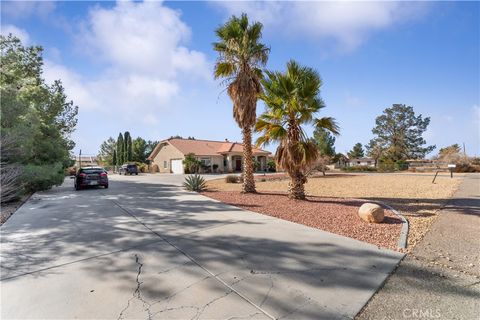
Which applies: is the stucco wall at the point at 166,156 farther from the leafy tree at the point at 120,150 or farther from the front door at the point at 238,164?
the leafy tree at the point at 120,150

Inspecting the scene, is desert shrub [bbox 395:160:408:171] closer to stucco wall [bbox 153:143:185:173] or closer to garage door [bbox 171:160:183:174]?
stucco wall [bbox 153:143:185:173]

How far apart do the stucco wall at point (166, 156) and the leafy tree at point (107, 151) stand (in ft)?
68.1

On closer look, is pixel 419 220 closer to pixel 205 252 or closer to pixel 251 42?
pixel 205 252

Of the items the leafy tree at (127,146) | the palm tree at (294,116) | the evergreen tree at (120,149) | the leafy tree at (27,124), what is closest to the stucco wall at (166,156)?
the leafy tree at (127,146)

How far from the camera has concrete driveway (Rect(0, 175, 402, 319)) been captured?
10.0ft

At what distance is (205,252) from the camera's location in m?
4.70

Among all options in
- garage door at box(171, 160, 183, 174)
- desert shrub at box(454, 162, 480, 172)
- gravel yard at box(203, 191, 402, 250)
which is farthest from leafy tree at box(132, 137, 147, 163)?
desert shrub at box(454, 162, 480, 172)

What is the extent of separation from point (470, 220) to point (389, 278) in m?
5.51

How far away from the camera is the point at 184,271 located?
3945 millimetres

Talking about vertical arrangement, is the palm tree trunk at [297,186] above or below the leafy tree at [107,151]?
below

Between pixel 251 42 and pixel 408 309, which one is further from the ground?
pixel 251 42

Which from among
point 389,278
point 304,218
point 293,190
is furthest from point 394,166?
point 389,278

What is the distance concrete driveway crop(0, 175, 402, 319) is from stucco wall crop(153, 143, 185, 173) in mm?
29844

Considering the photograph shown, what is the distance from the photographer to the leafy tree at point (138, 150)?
50.7 meters
